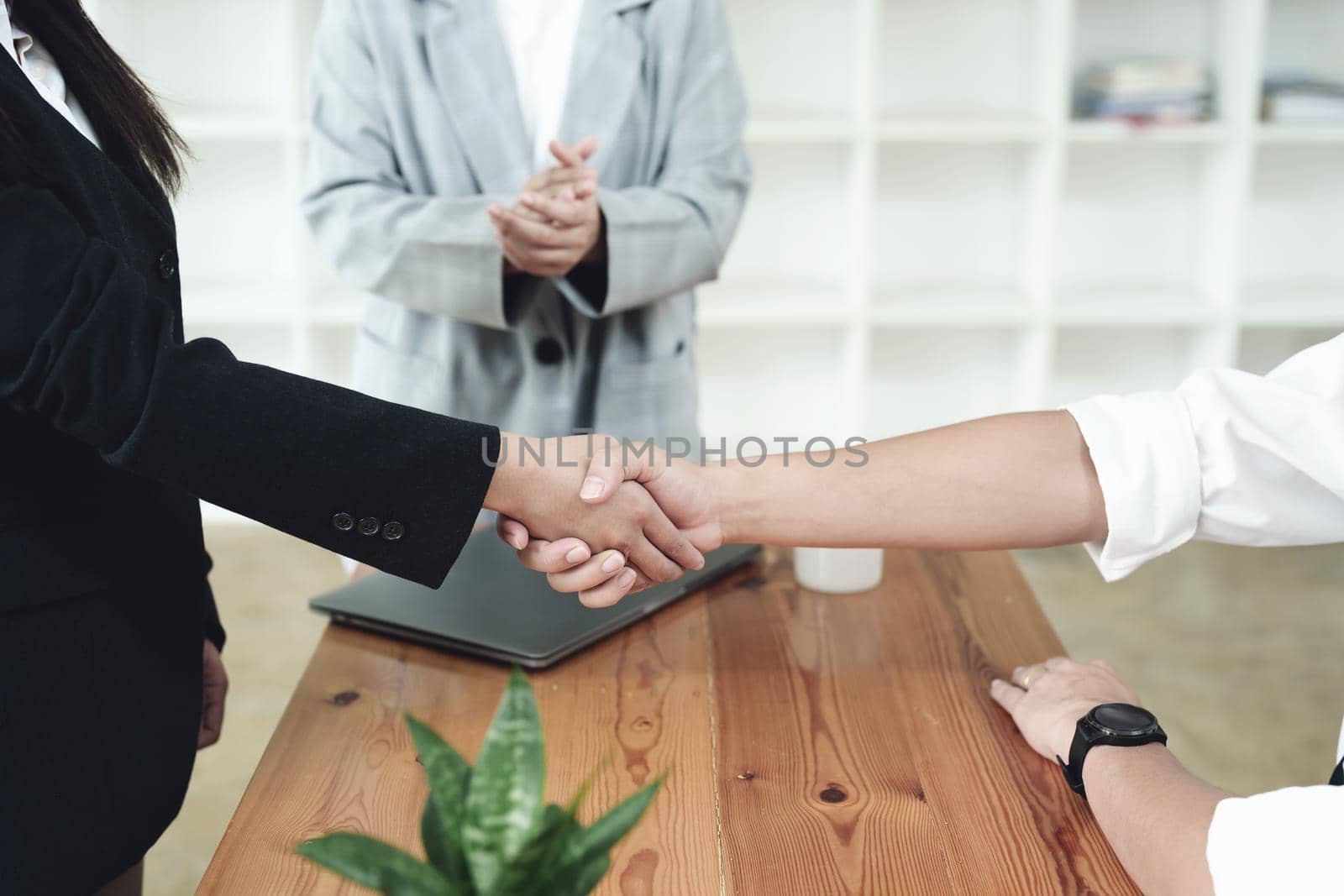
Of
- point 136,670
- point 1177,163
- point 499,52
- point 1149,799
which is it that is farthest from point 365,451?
point 1177,163

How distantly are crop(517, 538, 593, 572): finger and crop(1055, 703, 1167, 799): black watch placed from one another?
1.52 feet

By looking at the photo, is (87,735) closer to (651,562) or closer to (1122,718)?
(651,562)

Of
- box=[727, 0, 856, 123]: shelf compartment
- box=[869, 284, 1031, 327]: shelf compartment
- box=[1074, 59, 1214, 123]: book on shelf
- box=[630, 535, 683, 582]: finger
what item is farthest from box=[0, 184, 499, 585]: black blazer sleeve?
box=[1074, 59, 1214, 123]: book on shelf

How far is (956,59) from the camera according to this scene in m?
3.32

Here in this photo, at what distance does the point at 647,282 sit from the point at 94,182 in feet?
2.73

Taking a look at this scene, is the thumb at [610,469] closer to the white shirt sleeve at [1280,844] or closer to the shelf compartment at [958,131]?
the white shirt sleeve at [1280,844]

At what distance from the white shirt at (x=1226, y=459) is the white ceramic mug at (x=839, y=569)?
0.24 metres

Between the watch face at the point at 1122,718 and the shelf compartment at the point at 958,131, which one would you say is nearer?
the watch face at the point at 1122,718

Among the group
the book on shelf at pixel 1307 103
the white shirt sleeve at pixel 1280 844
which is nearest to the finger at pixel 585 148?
the white shirt sleeve at pixel 1280 844

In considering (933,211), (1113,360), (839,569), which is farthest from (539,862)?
(1113,360)

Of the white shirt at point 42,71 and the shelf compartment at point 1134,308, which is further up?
the white shirt at point 42,71

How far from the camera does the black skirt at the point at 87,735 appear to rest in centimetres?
87

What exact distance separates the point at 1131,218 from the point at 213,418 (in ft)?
10.2

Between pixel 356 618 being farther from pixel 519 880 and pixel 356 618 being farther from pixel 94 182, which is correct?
pixel 519 880
